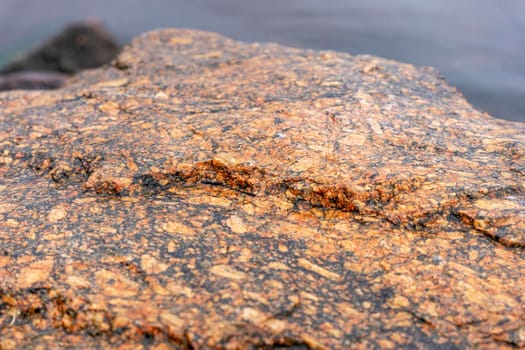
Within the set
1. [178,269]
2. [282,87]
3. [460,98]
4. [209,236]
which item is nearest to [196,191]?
[209,236]

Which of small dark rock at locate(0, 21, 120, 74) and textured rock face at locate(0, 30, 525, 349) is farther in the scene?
small dark rock at locate(0, 21, 120, 74)

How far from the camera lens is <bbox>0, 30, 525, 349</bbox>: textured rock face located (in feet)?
4.62

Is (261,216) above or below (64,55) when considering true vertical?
above

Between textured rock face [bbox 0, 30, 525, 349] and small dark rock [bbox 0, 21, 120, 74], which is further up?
textured rock face [bbox 0, 30, 525, 349]

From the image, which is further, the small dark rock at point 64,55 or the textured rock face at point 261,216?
the small dark rock at point 64,55

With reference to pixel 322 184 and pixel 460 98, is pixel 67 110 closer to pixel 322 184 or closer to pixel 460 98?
pixel 322 184

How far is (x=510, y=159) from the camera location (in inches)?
77.3

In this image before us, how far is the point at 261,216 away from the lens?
174 centimetres

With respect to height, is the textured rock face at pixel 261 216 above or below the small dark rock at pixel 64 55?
above

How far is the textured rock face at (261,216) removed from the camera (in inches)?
55.4

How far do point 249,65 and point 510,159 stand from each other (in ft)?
3.82

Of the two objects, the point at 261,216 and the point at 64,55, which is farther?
the point at 64,55

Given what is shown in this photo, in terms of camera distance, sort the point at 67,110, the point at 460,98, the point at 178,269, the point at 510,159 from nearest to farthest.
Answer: the point at 178,269 < the point at 510,159 < the point at 67,110 < the point at 460,98

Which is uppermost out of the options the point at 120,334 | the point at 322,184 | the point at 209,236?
the point at 322,184
